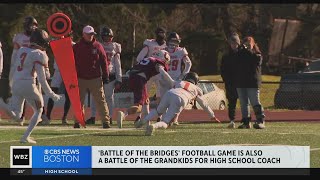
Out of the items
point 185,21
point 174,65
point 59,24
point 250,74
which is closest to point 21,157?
point 59,24

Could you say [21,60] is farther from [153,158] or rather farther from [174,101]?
[153,158]

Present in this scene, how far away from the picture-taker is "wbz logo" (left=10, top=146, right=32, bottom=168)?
9.88 meters

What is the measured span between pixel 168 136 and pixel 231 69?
10.2 ft

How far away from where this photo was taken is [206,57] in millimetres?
40844

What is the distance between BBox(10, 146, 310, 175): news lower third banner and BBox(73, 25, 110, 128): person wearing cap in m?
5.18

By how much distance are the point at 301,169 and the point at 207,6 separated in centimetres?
2984

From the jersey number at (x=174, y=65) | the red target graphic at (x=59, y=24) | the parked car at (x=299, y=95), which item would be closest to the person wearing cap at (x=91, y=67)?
the red target graphic at (x=59, y=24)

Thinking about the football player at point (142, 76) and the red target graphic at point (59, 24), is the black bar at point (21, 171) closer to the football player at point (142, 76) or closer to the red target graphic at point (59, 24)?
the red target graphic at point (59, 24)

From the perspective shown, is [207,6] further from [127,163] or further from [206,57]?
[127,163]

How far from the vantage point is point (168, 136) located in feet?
44.7

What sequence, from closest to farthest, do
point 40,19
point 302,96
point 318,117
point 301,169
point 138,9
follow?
1. point 301,169
2. point 318,117
3. point 302,96
4. point 40,19
5. point 138,9

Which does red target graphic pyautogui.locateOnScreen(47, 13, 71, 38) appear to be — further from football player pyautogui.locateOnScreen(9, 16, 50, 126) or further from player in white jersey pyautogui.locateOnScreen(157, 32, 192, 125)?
player in white jersey pyautogui.locateOnScreen(157, 32, 192, 125)

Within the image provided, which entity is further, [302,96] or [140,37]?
[140,37]

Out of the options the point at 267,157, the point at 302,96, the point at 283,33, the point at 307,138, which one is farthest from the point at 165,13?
the point at 267,157
